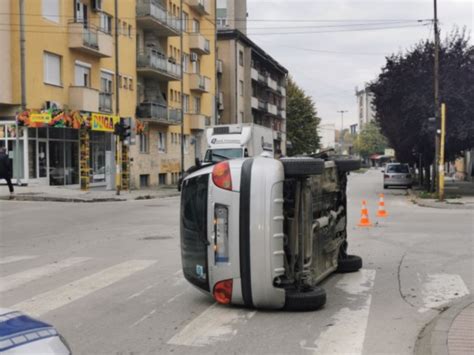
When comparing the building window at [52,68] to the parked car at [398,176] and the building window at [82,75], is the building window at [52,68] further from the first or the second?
the parked car at [398,176]

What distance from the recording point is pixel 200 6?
50.2 metres

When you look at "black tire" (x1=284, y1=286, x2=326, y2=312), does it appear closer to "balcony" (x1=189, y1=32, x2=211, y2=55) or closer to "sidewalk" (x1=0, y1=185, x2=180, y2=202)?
"sidewalk" (x1=0, y1=185, x2=180, y2=202)

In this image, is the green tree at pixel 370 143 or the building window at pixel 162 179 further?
the green tree at pixel 370 143

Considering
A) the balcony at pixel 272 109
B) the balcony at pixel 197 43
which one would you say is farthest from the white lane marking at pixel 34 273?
the balcony at pixel 272 109

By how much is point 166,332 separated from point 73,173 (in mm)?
26809

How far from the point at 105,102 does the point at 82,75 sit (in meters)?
2.21

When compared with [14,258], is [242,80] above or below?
above

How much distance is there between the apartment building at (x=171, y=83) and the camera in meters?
39.1

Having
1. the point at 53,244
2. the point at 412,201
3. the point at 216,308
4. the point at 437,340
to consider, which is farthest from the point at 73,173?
the point at 437,340

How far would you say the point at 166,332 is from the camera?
19.2 ft

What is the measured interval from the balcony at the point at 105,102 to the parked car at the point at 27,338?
101 feet

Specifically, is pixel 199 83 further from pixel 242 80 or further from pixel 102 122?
pixel 102 122

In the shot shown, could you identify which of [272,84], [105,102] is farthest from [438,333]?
[272,84]

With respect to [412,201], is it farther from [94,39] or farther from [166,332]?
[166,332]
